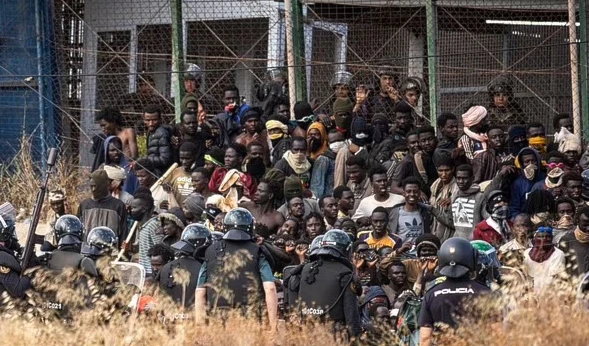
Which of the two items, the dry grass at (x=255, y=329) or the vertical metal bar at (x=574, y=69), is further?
the vertical metal bar at (x=574, y=69)

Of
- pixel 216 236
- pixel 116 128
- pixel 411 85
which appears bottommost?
pixel 216 236

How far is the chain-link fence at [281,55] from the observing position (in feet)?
67.7

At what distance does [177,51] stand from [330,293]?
Result: 8269 millimetres

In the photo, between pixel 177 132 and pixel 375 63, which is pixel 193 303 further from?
pixel 375 63

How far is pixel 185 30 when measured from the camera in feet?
74.7

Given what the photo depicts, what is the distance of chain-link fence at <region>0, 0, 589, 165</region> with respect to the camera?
812 inches

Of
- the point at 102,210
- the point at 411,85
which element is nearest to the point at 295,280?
the point at 102,210

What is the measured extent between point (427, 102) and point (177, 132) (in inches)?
126

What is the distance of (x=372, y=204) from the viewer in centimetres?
1747

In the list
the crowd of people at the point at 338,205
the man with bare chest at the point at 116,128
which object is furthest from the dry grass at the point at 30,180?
the man with bare chest at the point at 116,128

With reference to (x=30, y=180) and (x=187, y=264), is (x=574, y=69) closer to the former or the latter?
(x=187, y=264)

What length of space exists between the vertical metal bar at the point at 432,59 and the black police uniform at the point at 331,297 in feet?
21.1

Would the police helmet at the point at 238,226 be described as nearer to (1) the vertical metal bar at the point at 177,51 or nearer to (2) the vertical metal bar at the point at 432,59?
(2) the vertical metal bar at the point at 432,59

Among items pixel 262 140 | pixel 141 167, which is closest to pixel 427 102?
pixel 262 140
